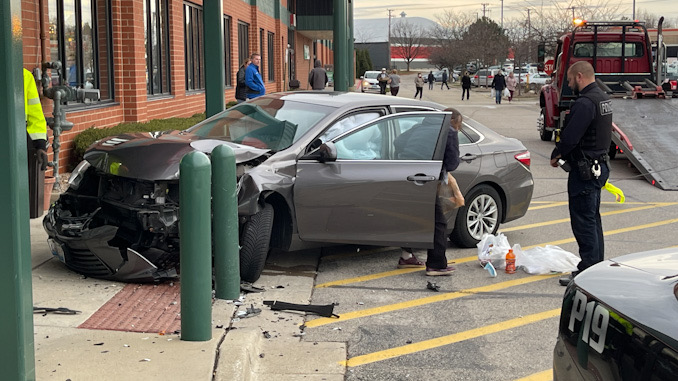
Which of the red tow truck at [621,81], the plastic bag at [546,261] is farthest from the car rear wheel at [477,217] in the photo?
the red tow truck at [621,81]

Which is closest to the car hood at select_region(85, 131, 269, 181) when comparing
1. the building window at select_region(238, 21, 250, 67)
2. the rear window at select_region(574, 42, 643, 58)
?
the rear window at select_region(574, 42, 643, 58)

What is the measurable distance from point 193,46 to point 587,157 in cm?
1577

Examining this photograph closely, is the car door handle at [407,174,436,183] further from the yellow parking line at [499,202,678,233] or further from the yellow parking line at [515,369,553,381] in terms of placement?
the yellow parking line at [515,369,553,381]

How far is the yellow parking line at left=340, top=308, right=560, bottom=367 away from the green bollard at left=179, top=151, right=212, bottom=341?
3.07 ft

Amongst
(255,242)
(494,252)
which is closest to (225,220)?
(255,242)

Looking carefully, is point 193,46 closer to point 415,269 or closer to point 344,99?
point 344,99

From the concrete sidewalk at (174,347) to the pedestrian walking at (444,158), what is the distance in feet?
4.47

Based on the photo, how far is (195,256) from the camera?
5402 mm

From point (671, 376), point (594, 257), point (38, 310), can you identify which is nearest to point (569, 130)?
point (594, 257)

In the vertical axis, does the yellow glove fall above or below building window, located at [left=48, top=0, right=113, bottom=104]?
below

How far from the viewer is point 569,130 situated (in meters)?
7.40

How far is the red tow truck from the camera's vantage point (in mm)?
17266

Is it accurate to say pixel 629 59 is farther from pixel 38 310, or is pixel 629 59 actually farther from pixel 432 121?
pixel 38 310

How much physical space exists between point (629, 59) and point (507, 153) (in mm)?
13744
